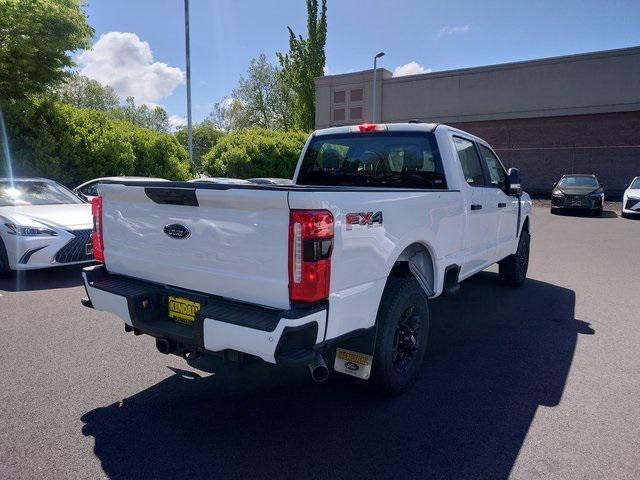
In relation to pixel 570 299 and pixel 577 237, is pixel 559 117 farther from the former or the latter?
pixel 570 299

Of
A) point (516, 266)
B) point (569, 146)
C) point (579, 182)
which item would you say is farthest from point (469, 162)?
point (569, 146)

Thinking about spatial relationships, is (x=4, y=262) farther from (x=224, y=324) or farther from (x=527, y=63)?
(x=527, y=63)

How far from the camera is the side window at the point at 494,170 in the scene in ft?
18.2

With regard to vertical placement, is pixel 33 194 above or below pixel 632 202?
above

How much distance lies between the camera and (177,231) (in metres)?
3.01

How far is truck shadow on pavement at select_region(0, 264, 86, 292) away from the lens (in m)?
6.41

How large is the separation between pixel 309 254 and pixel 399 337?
4.43 ft

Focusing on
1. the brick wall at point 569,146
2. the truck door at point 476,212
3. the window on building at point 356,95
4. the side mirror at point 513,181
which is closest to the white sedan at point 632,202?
the brick wall at point 569,146

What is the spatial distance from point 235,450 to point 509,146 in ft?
99.7

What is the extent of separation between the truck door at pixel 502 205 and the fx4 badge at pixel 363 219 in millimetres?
2726

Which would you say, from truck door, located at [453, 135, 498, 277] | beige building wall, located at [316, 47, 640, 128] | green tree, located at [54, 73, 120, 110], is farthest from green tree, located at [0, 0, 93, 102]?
green tree, located at [54, 73, 120, 110]

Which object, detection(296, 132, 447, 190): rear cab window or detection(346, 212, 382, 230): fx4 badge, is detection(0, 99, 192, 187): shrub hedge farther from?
detection(346, 212, 382, 230): fx4 badge

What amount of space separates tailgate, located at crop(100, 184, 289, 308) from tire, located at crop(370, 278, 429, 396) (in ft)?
2.99

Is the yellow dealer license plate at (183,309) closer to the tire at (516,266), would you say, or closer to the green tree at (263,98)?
the tire at (516,266)
